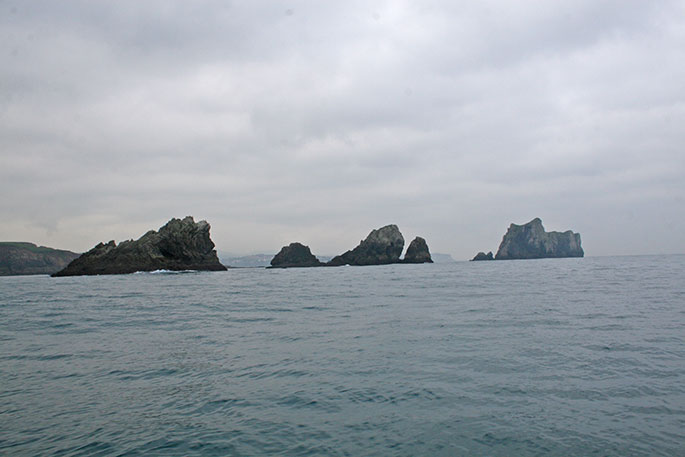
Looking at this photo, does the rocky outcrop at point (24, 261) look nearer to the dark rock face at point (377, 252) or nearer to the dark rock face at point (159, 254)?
the dark rock face at point (159, 254)

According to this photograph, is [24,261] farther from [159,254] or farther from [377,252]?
[377,252]

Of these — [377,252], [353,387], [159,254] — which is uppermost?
[377,252]

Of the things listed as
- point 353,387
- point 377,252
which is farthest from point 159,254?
point 353,387

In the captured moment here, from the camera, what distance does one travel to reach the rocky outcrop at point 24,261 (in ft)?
594

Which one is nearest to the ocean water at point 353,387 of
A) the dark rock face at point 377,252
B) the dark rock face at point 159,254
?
the dark rock face at point 159,254

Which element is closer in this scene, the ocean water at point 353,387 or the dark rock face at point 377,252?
the ocean water at point 353,387

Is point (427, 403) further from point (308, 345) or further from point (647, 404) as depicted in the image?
point (308, 345)

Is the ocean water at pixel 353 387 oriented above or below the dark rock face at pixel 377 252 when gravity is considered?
below

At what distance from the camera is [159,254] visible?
127 metres

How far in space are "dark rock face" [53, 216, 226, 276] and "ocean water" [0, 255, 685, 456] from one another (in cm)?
10498

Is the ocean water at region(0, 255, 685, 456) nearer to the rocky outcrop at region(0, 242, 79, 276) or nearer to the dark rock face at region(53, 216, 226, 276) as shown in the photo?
the dark rock face at region(53, 216, 226, 276)

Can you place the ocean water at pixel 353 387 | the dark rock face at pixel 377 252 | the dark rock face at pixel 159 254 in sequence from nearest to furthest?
the ocean water at pixel 353 387 < the dark rock face at pixel 159 254 < the dark rock face at pixel 377 252

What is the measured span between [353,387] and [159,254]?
418 ft

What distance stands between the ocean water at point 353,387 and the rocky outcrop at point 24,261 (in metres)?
198
